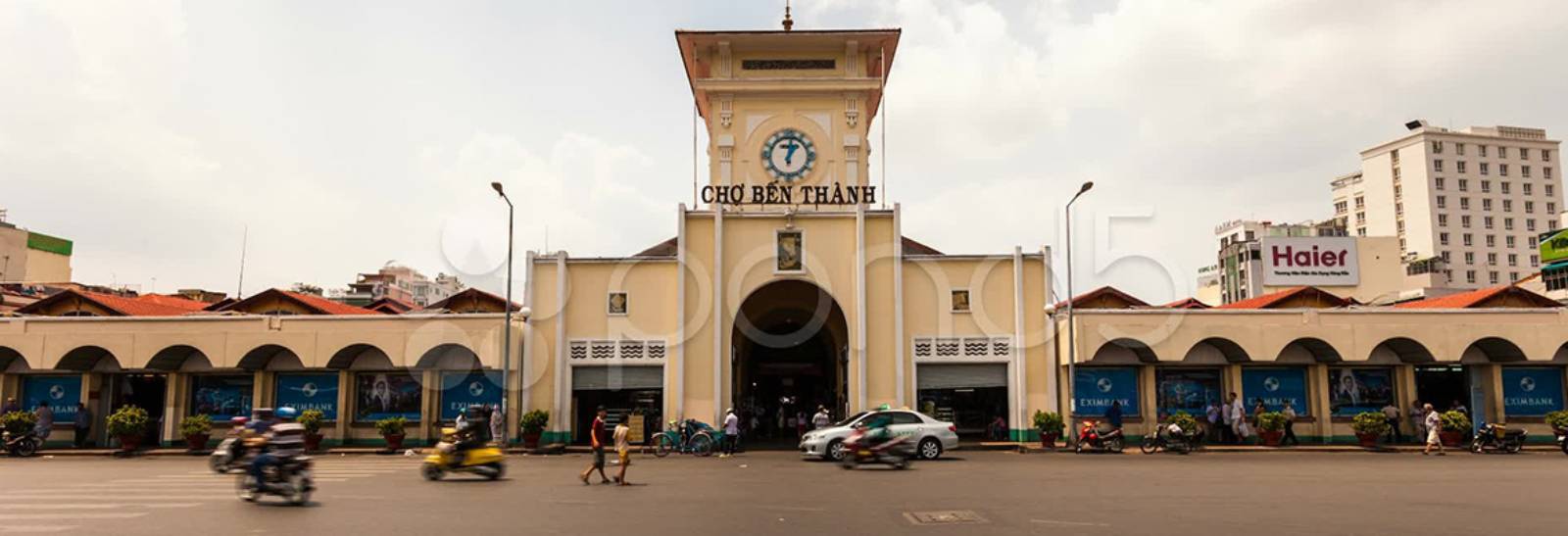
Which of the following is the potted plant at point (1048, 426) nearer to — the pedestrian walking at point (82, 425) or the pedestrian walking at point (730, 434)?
the pedestrian walking at point (730, 434)

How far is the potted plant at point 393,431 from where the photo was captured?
30562 mm

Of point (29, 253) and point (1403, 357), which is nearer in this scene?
point (1403, 357)

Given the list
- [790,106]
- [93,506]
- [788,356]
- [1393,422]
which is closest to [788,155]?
[790,106]

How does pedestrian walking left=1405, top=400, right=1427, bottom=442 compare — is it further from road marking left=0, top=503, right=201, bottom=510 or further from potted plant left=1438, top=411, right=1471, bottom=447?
road marking left=0, top=503, right=201, bottom=510

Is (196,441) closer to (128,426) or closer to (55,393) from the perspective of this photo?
(128,426)

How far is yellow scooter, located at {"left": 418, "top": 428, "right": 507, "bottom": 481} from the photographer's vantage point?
19.7m

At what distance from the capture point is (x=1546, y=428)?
1252 inches

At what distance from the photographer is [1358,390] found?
32312 mm

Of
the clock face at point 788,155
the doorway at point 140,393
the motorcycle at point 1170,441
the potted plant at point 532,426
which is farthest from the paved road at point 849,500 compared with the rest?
the clock face at point 788,155

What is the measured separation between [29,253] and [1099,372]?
6429 cm

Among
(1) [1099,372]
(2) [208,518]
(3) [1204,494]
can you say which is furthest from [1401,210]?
(2) [208,518]

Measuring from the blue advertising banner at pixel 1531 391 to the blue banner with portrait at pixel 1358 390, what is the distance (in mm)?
3436

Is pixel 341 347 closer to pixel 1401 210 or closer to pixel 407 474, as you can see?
pixel 407 474

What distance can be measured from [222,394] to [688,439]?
15559mm
